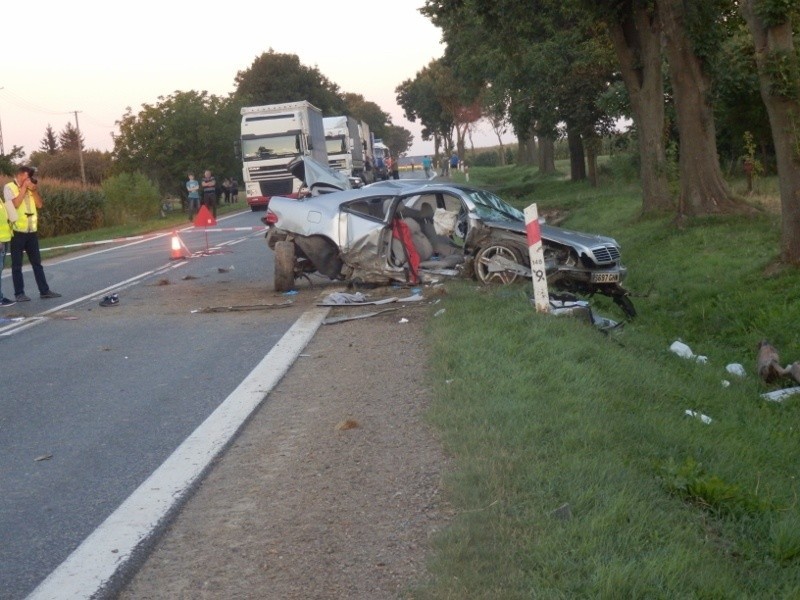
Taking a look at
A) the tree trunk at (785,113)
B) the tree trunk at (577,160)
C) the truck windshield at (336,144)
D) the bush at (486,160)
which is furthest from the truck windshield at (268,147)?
the bush at (486,160)

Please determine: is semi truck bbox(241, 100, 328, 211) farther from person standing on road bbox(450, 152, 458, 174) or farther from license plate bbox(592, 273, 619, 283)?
person standing on road bbox(450, 152, 458, 174)

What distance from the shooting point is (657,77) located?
2136cm

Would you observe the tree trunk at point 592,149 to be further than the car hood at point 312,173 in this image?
Yes

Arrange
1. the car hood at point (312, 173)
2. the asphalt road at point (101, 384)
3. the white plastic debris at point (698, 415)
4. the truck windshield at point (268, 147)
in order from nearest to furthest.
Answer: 1. the asphalt road at point (101, 384)
2. the white plastic debris at point (698, 415)
3. the car hood at point (312, 173)
4. the truck windshield at point (268, 147)

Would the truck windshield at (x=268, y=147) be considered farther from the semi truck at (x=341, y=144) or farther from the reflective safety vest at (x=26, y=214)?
the reflective safety vest at (x=26, y=214)

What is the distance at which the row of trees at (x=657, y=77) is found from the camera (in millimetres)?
13805

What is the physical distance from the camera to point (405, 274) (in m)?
14.9

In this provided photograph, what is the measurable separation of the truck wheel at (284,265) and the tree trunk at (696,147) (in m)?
8.11

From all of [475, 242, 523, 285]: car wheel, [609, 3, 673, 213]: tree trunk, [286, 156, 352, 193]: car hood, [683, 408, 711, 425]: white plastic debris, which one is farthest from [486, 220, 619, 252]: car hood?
[609, 3, 673, 213]: tree trunk

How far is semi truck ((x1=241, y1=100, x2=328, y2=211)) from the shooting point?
40844mm

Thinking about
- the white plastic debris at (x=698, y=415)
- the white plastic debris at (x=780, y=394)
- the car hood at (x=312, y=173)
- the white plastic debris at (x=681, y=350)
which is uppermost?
the car hood at (x=312, y=173)

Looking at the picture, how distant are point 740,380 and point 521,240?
4.20m

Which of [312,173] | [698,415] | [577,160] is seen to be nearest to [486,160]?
[577,160]

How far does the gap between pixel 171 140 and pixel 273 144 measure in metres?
9.55
